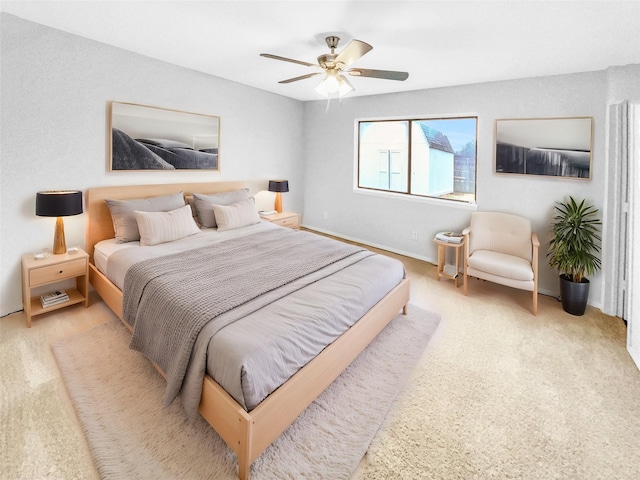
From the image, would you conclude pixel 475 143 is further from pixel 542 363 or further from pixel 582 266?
pixel 542 363

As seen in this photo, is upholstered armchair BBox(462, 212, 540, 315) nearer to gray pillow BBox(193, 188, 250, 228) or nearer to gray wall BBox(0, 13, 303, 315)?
gray pillow BBox(193, 188, 250, 228)

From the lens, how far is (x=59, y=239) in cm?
299

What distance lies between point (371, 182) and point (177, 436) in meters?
4.57

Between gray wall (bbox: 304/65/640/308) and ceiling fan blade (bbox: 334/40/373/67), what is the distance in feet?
7.61

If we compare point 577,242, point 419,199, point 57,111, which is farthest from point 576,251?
point 57,111

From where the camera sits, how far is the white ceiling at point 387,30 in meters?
2.18

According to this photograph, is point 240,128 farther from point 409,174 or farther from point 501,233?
point 501,233

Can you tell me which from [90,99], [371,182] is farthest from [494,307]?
[90,99]

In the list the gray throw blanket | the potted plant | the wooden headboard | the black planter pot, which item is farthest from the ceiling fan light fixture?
the black planter pot

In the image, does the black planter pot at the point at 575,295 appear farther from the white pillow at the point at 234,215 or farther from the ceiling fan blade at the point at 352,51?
the white pillow at the point at 234,215

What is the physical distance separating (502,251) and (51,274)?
459 centimetres

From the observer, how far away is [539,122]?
357cm

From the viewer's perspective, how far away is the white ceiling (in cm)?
218

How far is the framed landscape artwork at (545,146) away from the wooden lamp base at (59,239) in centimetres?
468
